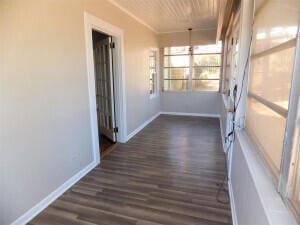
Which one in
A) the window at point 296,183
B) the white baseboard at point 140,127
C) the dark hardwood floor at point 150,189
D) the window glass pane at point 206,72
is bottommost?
the dark hardwood floor at point 150,189

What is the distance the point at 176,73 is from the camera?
637 cm

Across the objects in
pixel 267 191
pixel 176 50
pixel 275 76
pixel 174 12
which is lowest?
pixel 267 191

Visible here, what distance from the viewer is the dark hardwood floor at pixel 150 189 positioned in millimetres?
1967

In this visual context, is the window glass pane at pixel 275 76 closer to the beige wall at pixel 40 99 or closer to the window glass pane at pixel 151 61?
the beige wall at pixel 40 99

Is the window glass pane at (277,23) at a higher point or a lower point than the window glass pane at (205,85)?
higher

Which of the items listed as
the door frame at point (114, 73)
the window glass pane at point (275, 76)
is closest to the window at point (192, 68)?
the door frame at point (114, 73)

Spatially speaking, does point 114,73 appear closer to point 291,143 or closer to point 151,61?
point 151,61

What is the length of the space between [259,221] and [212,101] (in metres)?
5.30

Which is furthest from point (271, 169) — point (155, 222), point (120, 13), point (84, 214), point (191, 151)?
point (120, 13)

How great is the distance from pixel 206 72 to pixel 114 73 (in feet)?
10.8

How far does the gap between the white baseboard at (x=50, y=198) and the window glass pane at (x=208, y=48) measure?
15.2 feet

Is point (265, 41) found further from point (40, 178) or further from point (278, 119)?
point (40, 178)

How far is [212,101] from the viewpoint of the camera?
609cm

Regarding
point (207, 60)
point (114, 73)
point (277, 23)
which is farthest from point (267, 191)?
point (207, 60)
